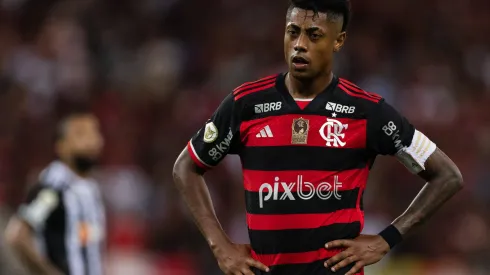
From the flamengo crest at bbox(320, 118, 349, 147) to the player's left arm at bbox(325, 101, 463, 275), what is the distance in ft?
0.41

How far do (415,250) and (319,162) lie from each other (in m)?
6.22

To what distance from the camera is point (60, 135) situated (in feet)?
23.0

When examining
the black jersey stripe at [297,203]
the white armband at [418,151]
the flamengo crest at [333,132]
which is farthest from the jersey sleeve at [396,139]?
the black jersey stripe at [297,203]

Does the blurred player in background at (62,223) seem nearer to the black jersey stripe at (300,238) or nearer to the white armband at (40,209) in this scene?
the white armband at (40,209)

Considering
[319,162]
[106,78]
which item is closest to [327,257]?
[319,162]

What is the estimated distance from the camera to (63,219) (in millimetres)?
6609

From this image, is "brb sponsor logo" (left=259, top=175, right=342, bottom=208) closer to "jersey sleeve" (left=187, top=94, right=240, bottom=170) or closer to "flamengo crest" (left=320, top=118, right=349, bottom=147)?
"flamengo crest" (left=320, top=118, right=349, bottom=147)

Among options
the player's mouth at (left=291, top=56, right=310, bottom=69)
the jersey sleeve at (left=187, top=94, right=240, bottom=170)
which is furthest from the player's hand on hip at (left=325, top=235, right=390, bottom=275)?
the player's mouth at (left=291, top=56, right=310, bottom=69)

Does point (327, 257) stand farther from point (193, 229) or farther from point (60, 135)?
point (193, 229)

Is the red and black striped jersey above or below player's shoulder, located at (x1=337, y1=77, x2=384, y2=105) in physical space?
below

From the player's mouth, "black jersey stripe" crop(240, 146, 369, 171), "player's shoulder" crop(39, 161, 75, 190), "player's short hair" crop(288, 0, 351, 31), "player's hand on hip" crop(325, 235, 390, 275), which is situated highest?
"player's short hair" crop(288, 0, 351, 31)

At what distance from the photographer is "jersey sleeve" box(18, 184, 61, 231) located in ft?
21.5

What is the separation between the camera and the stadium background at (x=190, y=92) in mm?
10453

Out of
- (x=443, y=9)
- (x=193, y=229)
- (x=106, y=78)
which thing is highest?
(x=443, y=9)
